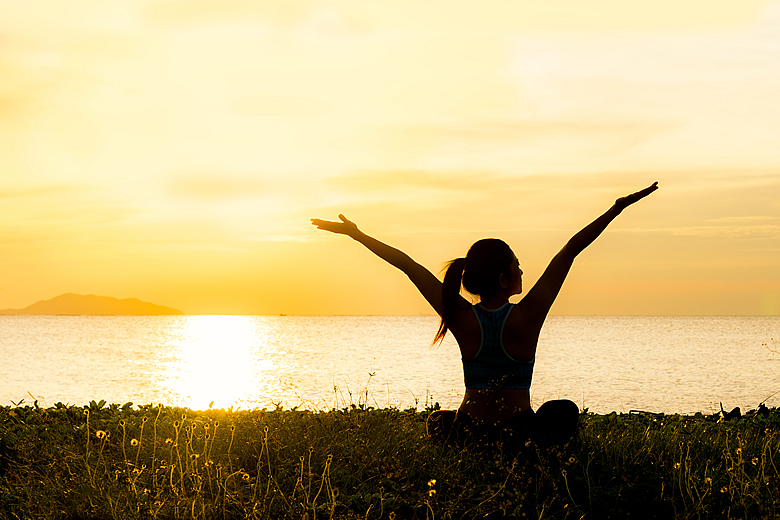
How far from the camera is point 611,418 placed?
1063 centimetres

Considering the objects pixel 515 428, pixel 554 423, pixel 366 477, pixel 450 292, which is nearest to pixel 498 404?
pixel 515 428

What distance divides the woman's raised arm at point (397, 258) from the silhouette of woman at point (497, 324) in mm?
10

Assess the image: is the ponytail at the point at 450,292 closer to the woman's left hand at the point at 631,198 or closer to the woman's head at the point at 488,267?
the woman's head at the point at 488,267

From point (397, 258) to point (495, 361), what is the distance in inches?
53.8

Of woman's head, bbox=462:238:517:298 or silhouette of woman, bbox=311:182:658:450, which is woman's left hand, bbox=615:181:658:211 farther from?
woman's head, bbox=462:238:517:298

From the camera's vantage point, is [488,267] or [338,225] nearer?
[488,267]

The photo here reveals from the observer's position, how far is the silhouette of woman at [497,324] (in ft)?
20.4

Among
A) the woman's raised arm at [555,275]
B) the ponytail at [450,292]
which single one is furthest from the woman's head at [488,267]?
the woman's raised arm at [555,275]

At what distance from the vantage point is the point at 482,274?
20.4 ft

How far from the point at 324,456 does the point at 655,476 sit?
3.20 m

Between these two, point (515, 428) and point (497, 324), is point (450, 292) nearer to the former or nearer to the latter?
point (497, 324)

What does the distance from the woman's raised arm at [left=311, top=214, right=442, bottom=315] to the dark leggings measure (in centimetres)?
114

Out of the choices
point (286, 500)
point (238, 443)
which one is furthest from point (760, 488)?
point (238, 443)

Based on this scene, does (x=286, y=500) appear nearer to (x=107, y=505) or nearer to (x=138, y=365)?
(x=107, y=505)
